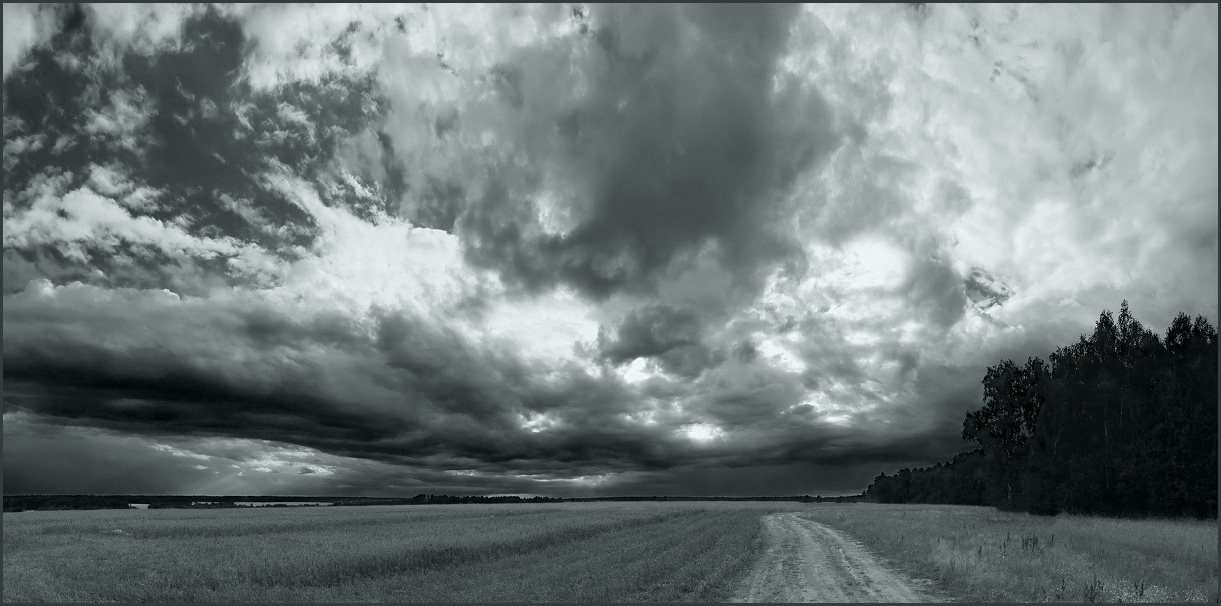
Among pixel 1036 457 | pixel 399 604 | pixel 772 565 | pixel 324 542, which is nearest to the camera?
pixel 399 604

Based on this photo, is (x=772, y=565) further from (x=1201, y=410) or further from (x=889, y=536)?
(x=1201, y=410)

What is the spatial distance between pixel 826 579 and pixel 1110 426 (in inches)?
2126

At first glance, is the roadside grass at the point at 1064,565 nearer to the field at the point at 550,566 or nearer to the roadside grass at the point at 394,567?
the field at the point at 550,566

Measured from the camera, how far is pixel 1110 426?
5738 centimetres

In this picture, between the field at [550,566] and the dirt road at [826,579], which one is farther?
the field at [550,566]

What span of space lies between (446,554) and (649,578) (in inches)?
438

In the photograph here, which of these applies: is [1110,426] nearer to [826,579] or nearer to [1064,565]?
[1064,565]

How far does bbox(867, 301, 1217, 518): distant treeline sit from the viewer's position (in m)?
49.5

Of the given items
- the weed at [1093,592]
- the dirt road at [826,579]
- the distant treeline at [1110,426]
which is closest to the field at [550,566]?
the weed at [1093,592]

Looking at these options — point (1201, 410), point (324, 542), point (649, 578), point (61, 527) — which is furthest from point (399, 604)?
point (1201, 410)

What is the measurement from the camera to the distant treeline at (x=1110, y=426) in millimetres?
49469

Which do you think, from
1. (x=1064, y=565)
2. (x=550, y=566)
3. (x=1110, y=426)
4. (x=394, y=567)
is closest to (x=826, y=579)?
(x=1064, y=565)

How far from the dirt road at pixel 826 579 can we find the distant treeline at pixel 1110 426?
38.3m

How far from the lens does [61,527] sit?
47.1 m
